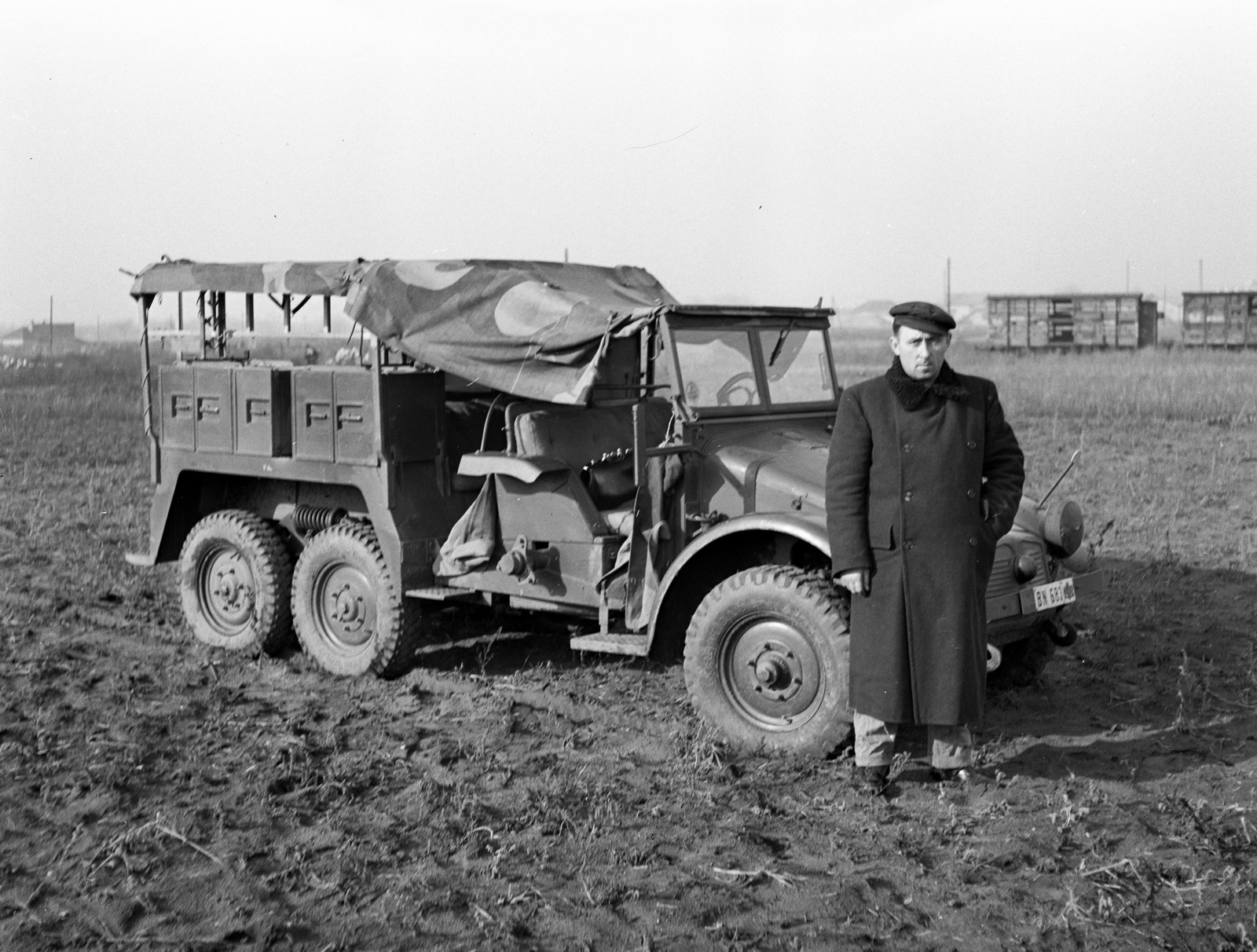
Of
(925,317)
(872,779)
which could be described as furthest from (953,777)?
(925,317)

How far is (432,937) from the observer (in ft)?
13.5

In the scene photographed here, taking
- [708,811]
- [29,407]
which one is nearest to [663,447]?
[708,811]

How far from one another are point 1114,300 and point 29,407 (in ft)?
82.5

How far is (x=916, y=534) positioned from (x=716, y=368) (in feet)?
5.87

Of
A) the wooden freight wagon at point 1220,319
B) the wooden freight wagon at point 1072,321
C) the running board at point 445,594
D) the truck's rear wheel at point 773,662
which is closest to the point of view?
the truck's rear wheel at point 773,662

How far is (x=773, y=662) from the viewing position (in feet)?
19.2

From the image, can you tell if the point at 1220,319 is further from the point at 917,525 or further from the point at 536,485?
the point at 917,525

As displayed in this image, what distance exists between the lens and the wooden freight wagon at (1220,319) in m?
35.3

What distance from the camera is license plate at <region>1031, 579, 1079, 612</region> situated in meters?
6.13

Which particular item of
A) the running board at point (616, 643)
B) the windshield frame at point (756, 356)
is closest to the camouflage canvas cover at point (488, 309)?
the windshield frame at point (756, 356)

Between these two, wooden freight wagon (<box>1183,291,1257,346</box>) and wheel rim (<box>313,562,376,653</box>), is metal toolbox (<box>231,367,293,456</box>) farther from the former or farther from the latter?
wooden freight wagon (<box>1183,291,1257,346</box>)

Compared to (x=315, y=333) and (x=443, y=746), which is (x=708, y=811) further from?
(x=315, y=333)

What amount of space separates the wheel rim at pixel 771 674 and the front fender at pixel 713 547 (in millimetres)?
359

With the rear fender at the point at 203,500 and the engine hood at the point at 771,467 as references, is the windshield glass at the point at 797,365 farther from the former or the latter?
the rear fender at the point at 203,500
